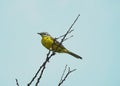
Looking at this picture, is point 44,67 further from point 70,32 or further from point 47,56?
point 70,32

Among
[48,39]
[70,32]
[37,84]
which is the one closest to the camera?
[37,84]

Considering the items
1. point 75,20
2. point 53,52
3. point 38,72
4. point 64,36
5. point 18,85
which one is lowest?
point 18,85

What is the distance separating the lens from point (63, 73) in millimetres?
5535

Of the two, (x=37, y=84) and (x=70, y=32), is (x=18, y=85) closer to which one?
(x=37, y=84)

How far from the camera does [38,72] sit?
5.00 metres

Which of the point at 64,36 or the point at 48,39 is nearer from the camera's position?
the point at 64,36

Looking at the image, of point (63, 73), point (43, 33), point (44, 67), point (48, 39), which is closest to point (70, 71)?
point (63, 73)

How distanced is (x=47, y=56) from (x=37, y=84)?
746mm

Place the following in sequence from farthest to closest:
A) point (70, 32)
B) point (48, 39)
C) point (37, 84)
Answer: point (48, 39) → point (70, 32) → point (37, 84)

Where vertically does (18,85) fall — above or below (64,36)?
below

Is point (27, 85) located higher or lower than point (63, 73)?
lower

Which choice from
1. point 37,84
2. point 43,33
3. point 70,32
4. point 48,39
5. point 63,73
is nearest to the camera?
point 37,84

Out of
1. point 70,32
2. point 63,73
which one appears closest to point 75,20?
point 70,32

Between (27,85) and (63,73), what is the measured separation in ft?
3.02
